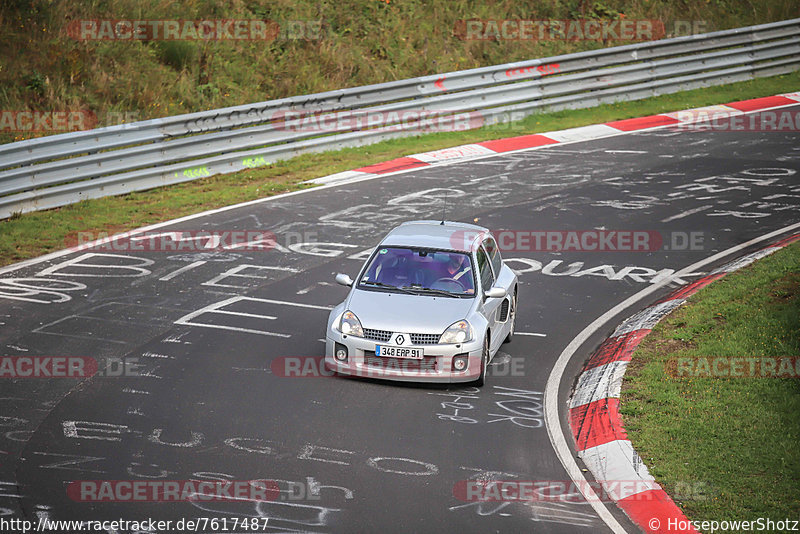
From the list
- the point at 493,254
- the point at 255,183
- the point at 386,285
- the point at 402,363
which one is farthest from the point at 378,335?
the point at 255,183

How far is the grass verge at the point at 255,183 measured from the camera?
52.0 ft

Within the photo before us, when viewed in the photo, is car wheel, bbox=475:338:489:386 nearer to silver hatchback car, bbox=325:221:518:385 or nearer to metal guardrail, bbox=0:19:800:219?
silver hatchback car, bbox=325:221:518:385

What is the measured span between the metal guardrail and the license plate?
8.90 metres

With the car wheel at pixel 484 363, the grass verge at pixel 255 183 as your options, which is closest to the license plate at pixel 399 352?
the car wheel at pixel 484 363

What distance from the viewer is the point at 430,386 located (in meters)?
10.6

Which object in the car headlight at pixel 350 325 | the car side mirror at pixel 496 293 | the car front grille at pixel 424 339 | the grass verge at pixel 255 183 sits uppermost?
the grass verge at pixel 255 183

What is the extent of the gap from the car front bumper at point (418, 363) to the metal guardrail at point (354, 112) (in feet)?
28.3

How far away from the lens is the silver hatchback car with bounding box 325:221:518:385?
1039cm

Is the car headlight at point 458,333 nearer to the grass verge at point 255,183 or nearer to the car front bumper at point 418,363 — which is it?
the car front bumper at point 418,363

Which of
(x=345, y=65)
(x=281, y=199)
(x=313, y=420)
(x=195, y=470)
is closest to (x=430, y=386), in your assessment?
(x=313, y=420)

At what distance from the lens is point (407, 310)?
35.1 feet

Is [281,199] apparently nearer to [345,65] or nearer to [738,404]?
[345,65]

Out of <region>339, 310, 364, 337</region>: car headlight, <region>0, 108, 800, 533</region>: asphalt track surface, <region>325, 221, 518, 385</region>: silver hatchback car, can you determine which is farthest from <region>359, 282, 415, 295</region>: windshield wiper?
<region>0, 108, 800, 533</region>: asphalt track surface

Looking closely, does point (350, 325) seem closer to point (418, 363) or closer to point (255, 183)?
point (418, 363)
